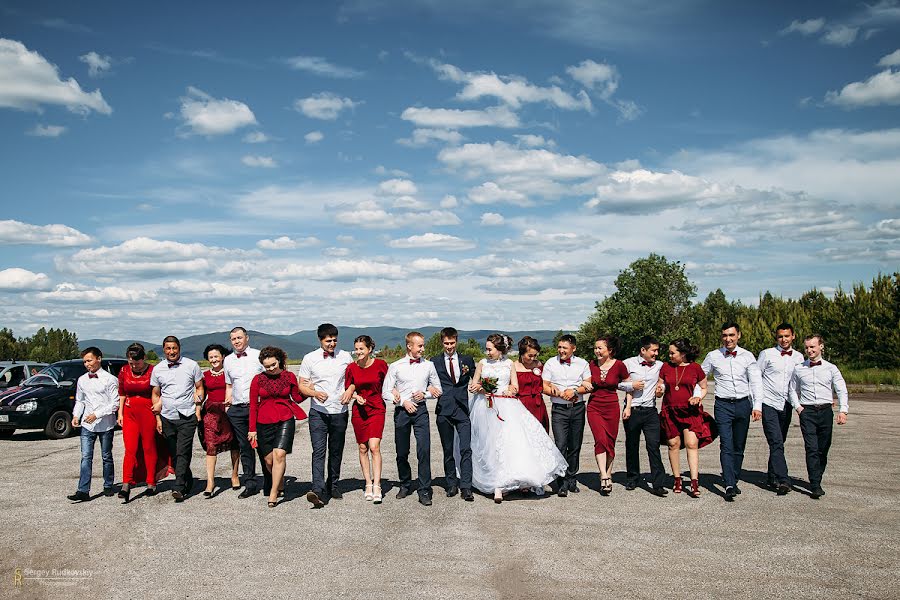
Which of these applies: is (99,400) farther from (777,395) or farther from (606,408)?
(777,395)

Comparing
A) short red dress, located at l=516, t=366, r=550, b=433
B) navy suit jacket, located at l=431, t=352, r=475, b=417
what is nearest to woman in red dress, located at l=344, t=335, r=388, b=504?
navy suit jacket, located at l=431, t=352, r=475, b=417

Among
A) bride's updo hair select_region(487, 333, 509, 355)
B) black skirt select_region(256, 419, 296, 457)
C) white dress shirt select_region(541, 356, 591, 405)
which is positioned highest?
bride's updo hair select_region(487, 333, 509, 355)

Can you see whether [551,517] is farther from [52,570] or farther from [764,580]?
[52,570]

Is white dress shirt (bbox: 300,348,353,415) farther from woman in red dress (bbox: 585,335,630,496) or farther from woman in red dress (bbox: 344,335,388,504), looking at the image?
woman in red dress (bbox: 585,335,630,496)

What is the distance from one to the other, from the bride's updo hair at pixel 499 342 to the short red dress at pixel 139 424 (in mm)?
4763

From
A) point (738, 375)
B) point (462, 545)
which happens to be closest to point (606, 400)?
point (738, 375)

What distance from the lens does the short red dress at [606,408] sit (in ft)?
34.6

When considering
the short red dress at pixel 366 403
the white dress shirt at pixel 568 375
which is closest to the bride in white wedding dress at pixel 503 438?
the white dress shirt at pixel 568 375

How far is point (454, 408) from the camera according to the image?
34.1 feet

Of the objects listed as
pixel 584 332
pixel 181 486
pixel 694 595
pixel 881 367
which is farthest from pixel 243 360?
pixel 584 332

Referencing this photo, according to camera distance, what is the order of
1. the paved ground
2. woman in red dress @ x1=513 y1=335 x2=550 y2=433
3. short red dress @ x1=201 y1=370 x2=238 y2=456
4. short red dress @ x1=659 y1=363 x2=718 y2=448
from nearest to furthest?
the paved ground < short red dress @ x1=659 y1=363 x2=718 y2=448 < short red dress @ x1=201 y1=370 x2=238 y2=456 < woman in red dress @ x1=513 y1=335 x2=550 y2=433

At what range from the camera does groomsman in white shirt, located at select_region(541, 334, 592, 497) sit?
34.5 feet

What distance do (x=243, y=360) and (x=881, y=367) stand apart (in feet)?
142

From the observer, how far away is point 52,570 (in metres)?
7.13
